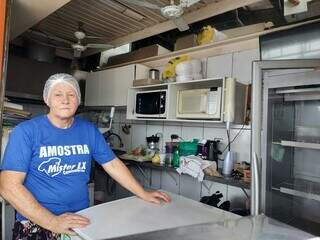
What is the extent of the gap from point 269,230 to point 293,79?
90cm

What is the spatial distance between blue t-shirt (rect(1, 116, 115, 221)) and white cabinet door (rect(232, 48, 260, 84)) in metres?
1.60

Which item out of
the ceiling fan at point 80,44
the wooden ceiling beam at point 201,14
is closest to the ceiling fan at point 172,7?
the wooden ceiling beam at point 201,14

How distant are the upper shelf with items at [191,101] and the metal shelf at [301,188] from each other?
676 mm

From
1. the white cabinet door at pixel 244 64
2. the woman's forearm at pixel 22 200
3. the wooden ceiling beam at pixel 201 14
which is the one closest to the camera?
the woman's forearm at pixel 22 200

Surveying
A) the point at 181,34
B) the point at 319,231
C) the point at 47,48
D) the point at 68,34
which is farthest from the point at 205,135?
the point at 47,48

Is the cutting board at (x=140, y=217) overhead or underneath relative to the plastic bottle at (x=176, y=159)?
underneath

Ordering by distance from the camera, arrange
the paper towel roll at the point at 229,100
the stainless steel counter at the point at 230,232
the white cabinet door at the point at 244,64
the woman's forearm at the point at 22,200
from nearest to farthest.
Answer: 1. the stainless steel counter at the point at 230,232
2. the woman's forearm at the point at 22,200
3. the paper towel roll at the point at 229,100
4. the white cabinet door at the point at 244,64

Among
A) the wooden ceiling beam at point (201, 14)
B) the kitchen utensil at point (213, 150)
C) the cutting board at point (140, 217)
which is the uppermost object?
the wooden ceiling beam at point (201, 14)

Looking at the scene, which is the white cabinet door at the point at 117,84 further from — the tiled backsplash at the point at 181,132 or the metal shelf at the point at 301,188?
the metal shelf at the point at 301,188

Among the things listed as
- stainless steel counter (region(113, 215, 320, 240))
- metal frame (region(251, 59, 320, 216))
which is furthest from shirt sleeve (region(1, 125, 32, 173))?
metal frame (region(251, 59, 320, 216))

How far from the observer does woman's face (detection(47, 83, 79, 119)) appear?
1448 millimetres

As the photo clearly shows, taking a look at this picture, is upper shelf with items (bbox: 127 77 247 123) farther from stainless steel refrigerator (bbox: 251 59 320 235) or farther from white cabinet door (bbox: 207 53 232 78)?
stainless steel refrigerator (bbox: 251 59 320 235)

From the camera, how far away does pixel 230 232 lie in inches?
33.8

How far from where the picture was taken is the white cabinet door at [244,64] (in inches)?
96.3
